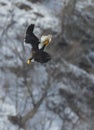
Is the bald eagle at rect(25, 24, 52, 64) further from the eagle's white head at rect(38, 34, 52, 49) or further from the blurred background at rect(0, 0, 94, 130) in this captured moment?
the blurred background at rect(0, 0, 94, 130)

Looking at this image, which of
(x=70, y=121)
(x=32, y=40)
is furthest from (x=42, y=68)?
(x=32, y=40)

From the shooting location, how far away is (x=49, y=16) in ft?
48.1

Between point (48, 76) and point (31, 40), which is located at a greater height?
point (31, 40)

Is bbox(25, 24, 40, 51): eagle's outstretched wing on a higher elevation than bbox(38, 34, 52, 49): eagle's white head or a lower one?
lower

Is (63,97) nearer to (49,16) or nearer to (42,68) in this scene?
(42,68)

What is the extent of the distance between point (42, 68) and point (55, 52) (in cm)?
191

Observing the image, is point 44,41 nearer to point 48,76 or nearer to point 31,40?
point 31,40

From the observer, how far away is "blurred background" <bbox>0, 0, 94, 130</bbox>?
13344 mm

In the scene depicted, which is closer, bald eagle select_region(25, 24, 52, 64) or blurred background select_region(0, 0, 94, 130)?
bald eagle select_region(25, 24, 52, 64)

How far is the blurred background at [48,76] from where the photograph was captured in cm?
1334

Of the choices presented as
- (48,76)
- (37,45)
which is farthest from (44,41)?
(48,76)

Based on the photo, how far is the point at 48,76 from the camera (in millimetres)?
13992

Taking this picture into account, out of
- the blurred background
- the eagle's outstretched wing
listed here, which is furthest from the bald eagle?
the blurred background

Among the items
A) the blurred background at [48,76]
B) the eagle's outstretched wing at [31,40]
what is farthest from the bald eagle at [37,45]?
the blurred background at [48,76]
